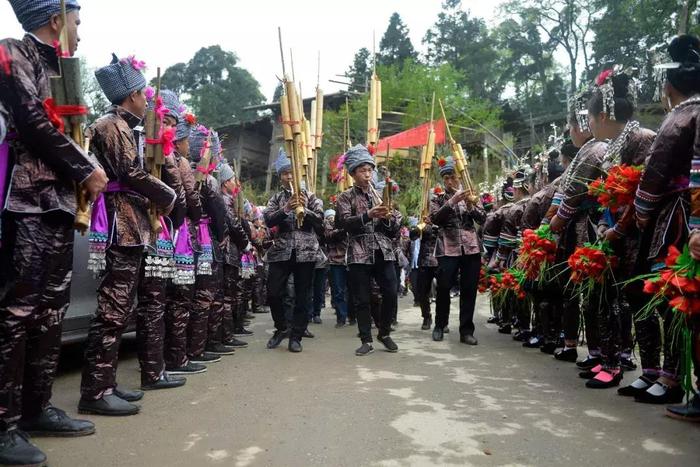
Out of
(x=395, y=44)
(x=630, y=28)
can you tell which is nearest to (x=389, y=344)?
(x=630, y=28)

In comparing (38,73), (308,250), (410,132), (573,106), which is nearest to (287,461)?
(38,73)

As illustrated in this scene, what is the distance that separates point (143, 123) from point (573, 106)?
3556mm

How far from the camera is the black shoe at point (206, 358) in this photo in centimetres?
518

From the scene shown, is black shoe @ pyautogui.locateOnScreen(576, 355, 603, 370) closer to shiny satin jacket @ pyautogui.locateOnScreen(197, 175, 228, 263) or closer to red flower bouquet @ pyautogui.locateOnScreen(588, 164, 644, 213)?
red flower bouquet @ pyautogui.locateOnScreen(588, 164, 644, 213)

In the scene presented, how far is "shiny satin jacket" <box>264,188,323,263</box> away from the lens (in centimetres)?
590

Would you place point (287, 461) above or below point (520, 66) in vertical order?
below

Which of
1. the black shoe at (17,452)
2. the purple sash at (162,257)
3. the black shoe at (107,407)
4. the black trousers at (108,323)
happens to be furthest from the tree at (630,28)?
the black shoe at (17,452)

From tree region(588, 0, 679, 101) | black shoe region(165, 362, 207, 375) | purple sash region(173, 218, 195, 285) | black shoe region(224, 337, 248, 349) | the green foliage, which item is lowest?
black shoe region(224, 337, 248, 349)

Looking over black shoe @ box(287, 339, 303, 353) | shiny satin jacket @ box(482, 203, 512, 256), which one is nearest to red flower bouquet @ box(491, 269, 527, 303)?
shiny satin jacket @ box(482, 203, 512, 256)

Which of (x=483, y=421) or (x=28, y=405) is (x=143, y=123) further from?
(x=483, y=421)

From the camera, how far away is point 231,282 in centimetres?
616

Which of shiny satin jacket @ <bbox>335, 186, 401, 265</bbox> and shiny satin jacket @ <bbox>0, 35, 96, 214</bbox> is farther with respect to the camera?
shiny satin jacket @ <bbox>335, 186, 401, 265</bbox>

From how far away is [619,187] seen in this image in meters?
3.63

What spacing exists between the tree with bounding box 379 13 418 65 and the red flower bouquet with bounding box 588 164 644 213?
131ft
